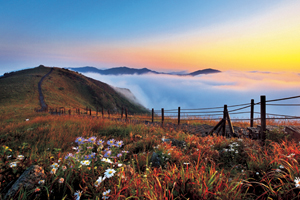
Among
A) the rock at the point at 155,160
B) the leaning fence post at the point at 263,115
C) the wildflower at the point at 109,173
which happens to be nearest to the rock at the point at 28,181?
the wildflower at the point at 109,173

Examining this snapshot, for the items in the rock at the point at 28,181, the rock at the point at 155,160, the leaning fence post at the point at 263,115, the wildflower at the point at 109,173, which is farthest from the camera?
the leaning fence post at the point at 263,115

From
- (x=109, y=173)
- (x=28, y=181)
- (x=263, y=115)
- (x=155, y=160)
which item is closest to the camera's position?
(x=109, y=173)

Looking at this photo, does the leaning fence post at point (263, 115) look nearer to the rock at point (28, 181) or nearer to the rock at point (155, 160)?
the rock at point (155, 160)

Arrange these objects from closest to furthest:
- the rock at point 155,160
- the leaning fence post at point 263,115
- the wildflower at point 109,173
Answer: the wildflower at point 109,173 → the rock at point 155,160 → the leaning fence post at point 263,115

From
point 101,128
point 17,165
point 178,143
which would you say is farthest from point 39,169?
point 101,128

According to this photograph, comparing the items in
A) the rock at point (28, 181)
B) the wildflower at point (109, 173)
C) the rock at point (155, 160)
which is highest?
the wildflower at point (109, 173)

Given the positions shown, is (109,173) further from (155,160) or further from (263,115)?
(263,115)

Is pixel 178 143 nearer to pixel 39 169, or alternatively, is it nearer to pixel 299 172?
pixel 299 172

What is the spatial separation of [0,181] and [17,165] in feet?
0.74

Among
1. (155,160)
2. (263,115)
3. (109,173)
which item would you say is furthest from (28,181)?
(263,115)

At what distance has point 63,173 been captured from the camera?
2.06m

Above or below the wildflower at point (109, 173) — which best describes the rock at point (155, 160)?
below

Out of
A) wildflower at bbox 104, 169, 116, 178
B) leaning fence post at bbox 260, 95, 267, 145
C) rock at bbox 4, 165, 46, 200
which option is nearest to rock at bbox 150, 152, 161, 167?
wildflower at bbox 104, 169, 116, 178

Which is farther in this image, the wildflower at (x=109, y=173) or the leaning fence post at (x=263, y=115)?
the leaning fence post at (x=263, y=115)
